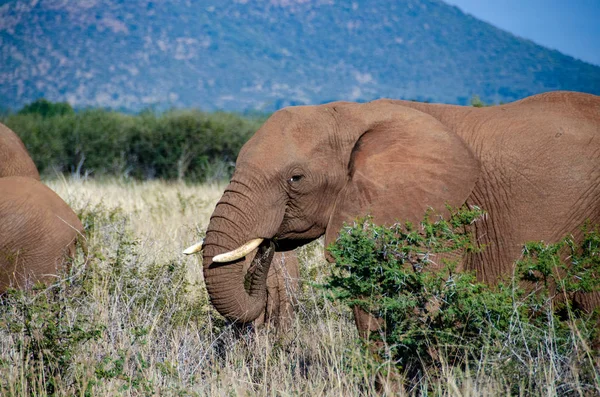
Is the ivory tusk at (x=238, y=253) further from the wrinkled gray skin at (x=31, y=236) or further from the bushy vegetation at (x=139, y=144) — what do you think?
the bushy vegetation at (x=139, y=144)

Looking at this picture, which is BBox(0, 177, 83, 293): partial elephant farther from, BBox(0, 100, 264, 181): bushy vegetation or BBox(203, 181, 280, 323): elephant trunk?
BBox(0, 100, 264, 181): bushy vegetation

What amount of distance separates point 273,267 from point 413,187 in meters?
2.09

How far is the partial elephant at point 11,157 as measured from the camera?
7.80 meters

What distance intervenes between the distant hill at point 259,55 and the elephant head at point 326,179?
127 m

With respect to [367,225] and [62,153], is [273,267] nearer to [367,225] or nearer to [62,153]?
[367,225]

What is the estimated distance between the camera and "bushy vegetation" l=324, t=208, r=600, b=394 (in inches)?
179

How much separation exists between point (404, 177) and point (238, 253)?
113cm

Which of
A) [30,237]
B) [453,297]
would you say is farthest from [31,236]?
[453,297]

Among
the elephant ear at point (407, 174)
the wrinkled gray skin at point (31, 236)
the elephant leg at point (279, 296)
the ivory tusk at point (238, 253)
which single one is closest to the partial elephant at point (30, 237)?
the wrinkled gray skin at point (31, 236)

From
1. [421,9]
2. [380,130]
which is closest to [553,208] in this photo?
[380,130]

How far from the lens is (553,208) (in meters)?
4.80

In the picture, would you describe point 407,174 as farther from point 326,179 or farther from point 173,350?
point 173,350

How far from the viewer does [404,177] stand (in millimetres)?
4879

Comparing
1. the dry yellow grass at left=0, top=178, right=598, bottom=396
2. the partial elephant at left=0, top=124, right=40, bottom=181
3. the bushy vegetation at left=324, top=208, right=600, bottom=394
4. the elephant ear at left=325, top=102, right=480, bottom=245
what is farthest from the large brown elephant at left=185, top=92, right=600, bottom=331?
the partial elephant at left=0, top=124, right=40, bottom=181
